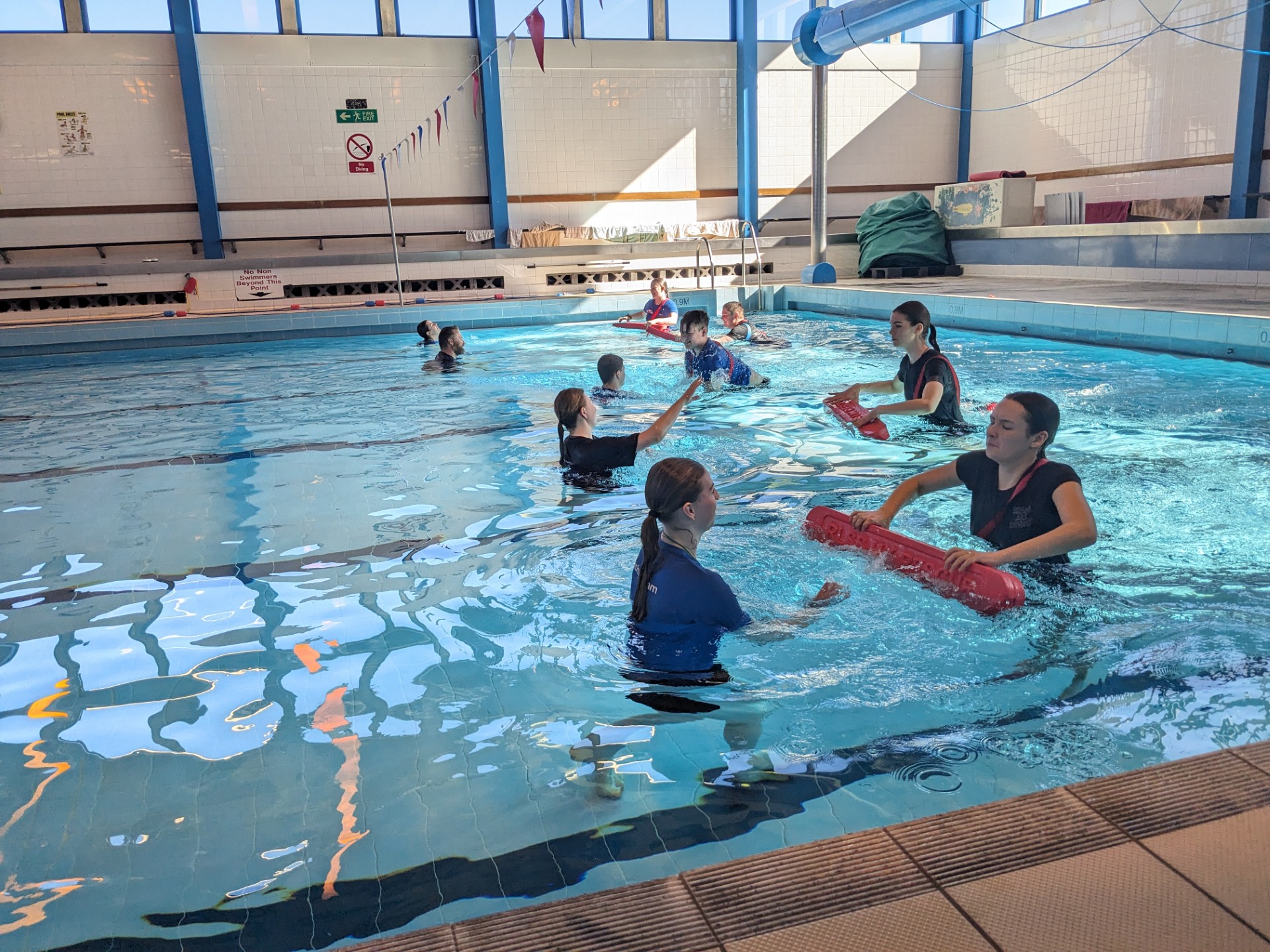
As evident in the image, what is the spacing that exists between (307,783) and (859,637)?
164 cm

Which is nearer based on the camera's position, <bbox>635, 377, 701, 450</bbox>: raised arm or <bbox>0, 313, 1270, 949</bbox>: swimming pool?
<bbox>0, 313, 1270, 949</bbox>: swimming pool

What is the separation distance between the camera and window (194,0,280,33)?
13922mm

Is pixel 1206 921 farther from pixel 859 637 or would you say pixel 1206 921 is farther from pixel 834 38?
pixel 834 38

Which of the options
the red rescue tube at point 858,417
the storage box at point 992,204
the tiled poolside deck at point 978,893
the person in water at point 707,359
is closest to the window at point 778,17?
the storage box at point 992,204

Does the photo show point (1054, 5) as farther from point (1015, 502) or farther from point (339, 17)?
point (1015, 502)

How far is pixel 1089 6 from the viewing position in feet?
43.5

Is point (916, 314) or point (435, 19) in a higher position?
point (435, 19)

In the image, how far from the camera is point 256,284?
14.0 metres

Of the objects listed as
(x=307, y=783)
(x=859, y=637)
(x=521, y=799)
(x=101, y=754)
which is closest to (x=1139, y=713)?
(x=859, y=637)

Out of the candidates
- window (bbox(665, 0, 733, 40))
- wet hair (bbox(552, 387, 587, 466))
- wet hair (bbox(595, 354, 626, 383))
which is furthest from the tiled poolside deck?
window (bbox(665, 0, 733, 40))

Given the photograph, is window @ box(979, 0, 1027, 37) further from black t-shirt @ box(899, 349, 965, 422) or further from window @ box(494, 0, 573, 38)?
black t-shirt @ box(899, 349, 965, 422)

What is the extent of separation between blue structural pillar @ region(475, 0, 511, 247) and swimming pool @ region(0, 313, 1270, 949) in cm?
1038

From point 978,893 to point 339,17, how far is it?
52.0 feet

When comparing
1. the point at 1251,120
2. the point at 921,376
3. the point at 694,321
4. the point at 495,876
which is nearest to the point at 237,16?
the point at 694,321
